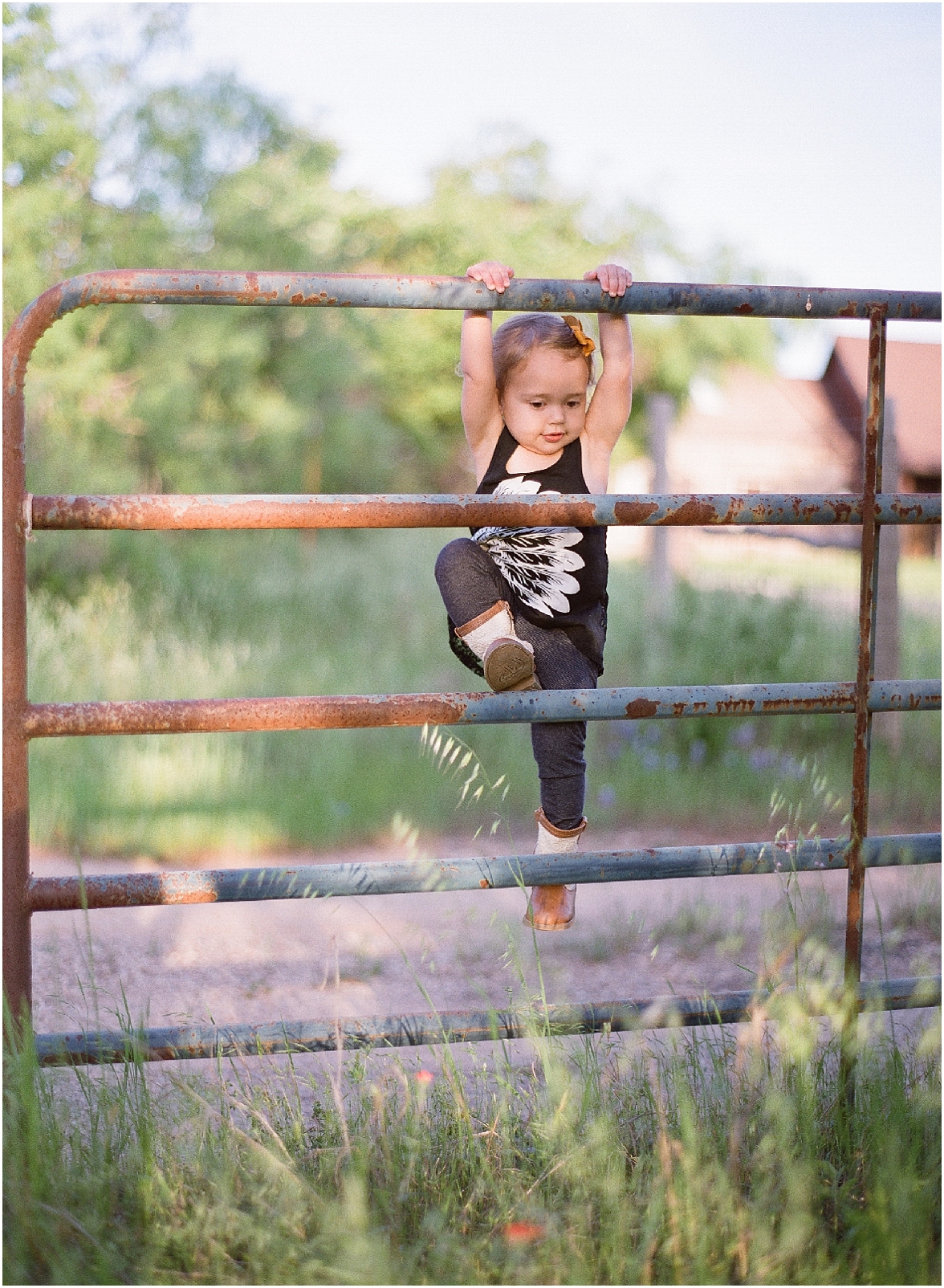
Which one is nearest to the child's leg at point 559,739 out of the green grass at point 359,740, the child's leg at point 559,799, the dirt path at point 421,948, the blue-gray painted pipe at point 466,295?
the child's leg at point 559,799

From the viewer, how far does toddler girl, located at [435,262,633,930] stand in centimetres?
246

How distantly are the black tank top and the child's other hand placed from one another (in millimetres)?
606

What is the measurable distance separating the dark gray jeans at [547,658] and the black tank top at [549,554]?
0.11ft

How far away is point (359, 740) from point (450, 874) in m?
3.43

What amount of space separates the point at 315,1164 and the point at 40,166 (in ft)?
28.2

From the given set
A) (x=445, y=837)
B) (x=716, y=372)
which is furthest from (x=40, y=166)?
(x=716, y=372)

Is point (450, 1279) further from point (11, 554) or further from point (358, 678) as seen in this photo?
point (358, 678)

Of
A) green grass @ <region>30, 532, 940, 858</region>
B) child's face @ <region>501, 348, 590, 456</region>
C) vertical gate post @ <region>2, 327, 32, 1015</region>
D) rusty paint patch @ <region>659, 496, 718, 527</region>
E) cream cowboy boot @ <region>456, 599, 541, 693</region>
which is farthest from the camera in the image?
green grass @ <region>30, 532, 940, 858</region>

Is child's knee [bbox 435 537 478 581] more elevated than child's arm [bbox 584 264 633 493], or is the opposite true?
child's arm [bbox 584 264 633 493]

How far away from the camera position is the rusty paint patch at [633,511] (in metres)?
2.06

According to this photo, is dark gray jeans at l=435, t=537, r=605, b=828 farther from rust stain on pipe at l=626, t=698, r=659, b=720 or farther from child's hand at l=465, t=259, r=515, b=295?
child's hand at l=465, t=259, r=515, b=295

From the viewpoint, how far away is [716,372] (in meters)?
32.9

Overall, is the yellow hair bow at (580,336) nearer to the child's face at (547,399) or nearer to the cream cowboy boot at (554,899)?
the child's face at (547,399)

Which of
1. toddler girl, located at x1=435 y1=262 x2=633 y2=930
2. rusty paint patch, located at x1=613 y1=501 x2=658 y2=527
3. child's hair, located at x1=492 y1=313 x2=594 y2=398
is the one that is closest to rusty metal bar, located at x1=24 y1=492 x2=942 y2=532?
rusty paint patch, located at x1=613 y1=501 x2=658 y2=527
